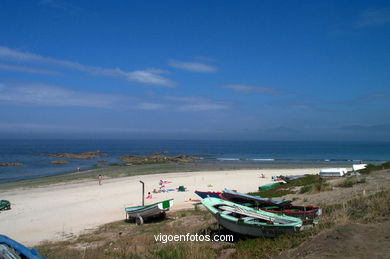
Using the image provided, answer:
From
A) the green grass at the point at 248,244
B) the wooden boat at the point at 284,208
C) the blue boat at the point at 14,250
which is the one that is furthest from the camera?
the wooden boat at the point at 284,208

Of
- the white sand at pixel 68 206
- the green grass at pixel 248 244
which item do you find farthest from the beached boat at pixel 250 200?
the white sand at pixel 68 206

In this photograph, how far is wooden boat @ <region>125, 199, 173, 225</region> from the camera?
14719 millimetres

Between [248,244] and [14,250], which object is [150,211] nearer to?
[248,244]

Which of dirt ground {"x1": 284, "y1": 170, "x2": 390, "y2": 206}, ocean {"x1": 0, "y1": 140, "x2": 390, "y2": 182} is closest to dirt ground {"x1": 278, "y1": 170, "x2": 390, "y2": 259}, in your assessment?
dirt ground {"x1": 284, "y1": 170, "x2": 390, "y2": 206}

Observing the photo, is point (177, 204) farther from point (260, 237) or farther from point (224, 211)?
point (260, 237)

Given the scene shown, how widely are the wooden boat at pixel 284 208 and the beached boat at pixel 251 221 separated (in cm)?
62

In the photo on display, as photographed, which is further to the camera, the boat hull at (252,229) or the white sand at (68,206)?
the white sand at (68,206)

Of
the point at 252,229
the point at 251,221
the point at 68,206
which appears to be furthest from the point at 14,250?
the point at 68,206

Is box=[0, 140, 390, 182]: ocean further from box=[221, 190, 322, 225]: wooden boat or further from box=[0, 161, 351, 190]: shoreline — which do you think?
box=[221, 190, 322, 225]: wooden boat

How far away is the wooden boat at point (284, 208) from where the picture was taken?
9.54m

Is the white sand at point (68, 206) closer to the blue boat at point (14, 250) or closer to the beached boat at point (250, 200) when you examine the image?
the beached boat at point (250, 200)

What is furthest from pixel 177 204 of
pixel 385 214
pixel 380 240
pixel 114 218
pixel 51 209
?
pixel 380 240

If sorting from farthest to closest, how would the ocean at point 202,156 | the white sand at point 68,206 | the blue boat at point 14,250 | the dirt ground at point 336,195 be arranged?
1. the ocean at point 202,156
2. the white sand at point 68,206
3. the dirt ground at point 336,195
4. the blue boat at point 14,250

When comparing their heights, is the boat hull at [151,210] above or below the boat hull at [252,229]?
below
